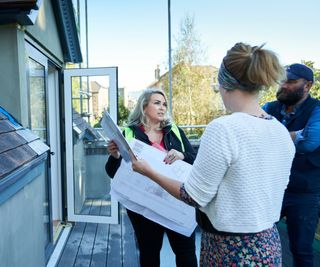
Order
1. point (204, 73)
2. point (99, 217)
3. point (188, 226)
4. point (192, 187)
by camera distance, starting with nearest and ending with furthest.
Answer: point (192, 187)
point (188, 226)
point (99, 217)
point (204, 73)

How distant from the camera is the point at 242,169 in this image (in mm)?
947

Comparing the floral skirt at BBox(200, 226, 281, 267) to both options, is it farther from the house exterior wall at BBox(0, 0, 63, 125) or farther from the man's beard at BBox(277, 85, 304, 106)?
the house exterior wall at BBox(0, 0, 63, 125)

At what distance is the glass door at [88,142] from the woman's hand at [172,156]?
2.05 metres

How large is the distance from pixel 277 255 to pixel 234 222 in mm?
253

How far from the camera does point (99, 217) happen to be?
3.88m

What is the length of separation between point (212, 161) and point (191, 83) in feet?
41.5

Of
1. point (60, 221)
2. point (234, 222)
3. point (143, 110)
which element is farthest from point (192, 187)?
point (60, 221)

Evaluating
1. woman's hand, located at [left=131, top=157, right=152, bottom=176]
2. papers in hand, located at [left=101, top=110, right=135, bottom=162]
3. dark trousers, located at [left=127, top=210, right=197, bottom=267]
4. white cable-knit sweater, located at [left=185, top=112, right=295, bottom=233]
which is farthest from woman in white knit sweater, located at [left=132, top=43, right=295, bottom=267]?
dark trousers, located at [left=127, top=210, right=197, bottom=267]

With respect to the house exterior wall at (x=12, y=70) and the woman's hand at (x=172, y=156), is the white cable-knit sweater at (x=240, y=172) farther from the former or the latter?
the house exterior wall at (x=12, y=70)

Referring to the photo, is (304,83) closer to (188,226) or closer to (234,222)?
(188,226)

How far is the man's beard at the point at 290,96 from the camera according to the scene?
1.97 metres

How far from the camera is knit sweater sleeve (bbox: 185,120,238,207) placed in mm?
913

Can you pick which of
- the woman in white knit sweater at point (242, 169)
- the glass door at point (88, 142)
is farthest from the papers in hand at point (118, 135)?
the glass door at point (88, 142)

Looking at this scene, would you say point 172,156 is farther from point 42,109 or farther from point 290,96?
point 42,109
